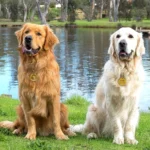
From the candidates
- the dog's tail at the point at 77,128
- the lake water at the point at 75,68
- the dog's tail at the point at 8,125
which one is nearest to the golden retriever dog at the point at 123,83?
the dog's tail at the point at 77,128

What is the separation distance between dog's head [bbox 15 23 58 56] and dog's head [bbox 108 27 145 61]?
3.47 ft

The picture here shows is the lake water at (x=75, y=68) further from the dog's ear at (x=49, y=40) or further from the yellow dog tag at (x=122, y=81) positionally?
the dog's ear at (x=49, y=40)

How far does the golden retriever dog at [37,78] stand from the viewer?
23.9 ft

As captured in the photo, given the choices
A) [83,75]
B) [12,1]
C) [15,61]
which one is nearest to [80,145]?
[83,75]

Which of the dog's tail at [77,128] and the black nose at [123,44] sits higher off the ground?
the black nose at [123,44]

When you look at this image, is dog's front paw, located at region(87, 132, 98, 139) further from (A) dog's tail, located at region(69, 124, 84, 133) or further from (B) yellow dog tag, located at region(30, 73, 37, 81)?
(B) yellow dog tag, located at region(30, 73, 37, 81)

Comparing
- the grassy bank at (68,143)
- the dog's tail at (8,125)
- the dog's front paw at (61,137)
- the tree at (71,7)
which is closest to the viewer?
the grassy bank at (68,143)

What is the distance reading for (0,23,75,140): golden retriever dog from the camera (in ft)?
23.9

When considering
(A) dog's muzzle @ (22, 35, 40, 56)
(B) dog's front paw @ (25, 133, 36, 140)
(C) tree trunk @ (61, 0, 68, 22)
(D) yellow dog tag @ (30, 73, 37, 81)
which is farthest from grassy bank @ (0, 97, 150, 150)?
(C) tree trunk @ (61, 0, 68, 22)

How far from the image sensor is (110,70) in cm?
740

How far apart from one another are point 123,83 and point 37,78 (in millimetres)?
1443

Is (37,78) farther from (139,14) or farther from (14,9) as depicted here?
(14,9)

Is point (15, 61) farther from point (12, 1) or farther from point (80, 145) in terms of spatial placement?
point (12, 1)

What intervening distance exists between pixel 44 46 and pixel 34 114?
1170 mm
